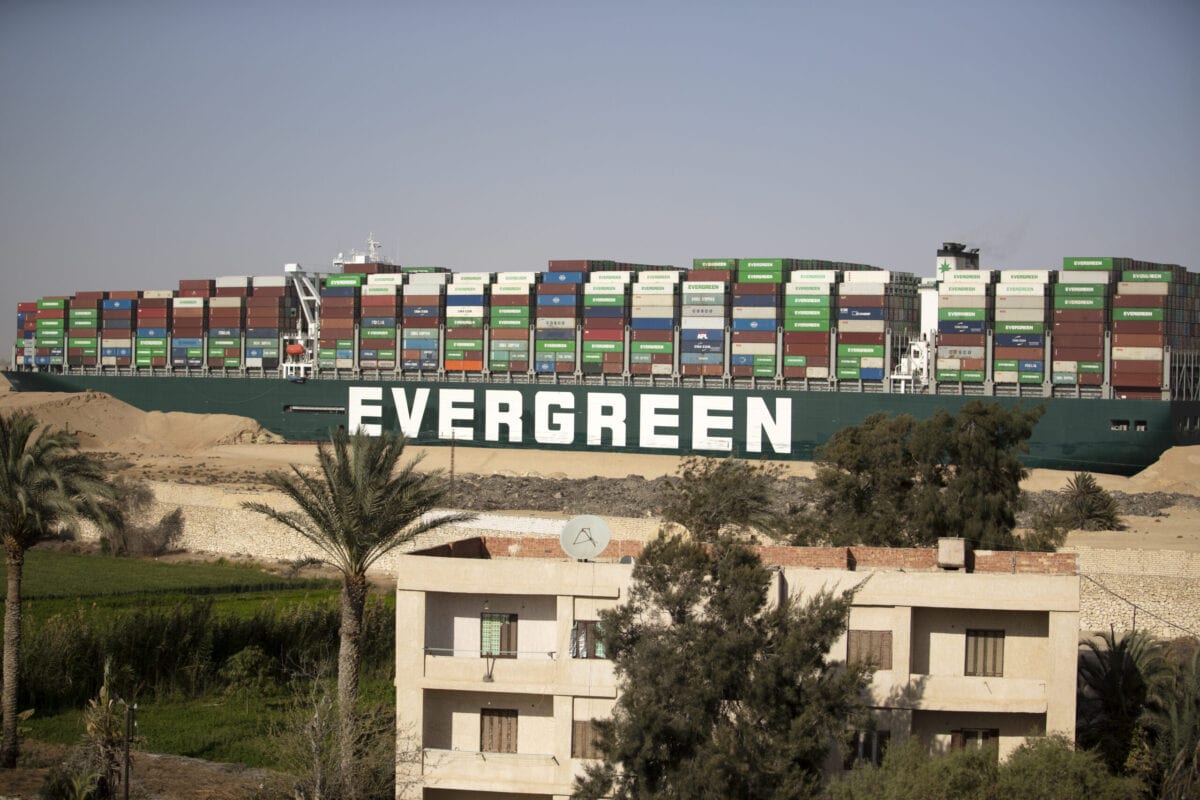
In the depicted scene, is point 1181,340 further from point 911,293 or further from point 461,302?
point 461,302

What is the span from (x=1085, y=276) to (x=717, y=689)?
1342 inches

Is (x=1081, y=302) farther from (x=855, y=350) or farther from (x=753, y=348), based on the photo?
(x=753, y=348)

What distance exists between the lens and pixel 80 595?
24562 millimetres

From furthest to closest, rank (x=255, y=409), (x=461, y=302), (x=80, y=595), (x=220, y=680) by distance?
(x=255, y=409) < (x=461, y=302) < (x=80, y=595) < (x=220, y=680)

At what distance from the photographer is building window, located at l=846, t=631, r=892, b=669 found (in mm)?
12398

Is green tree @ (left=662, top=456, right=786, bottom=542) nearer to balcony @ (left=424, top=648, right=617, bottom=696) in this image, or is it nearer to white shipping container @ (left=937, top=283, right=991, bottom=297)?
balcony @ (left=424, top=648, right=617, bottom=696)

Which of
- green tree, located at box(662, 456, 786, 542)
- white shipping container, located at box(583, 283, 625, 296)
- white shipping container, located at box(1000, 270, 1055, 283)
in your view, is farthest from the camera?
white shipping container, located at box(583, 283, 625, 296)

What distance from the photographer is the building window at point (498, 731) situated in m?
12.4

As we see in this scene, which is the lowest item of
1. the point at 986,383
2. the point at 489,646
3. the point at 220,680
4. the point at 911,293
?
the point at 220,680

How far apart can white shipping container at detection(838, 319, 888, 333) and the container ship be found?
85mm

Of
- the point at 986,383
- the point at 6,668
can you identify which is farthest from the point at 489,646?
the point at 986,383

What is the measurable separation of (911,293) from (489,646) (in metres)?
33.8

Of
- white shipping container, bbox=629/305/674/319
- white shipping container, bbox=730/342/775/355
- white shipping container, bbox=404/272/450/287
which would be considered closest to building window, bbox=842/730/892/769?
white shipping container, bbox=730/342/775/355

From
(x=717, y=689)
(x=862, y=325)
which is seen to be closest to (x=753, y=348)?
(x=862, y=325)
